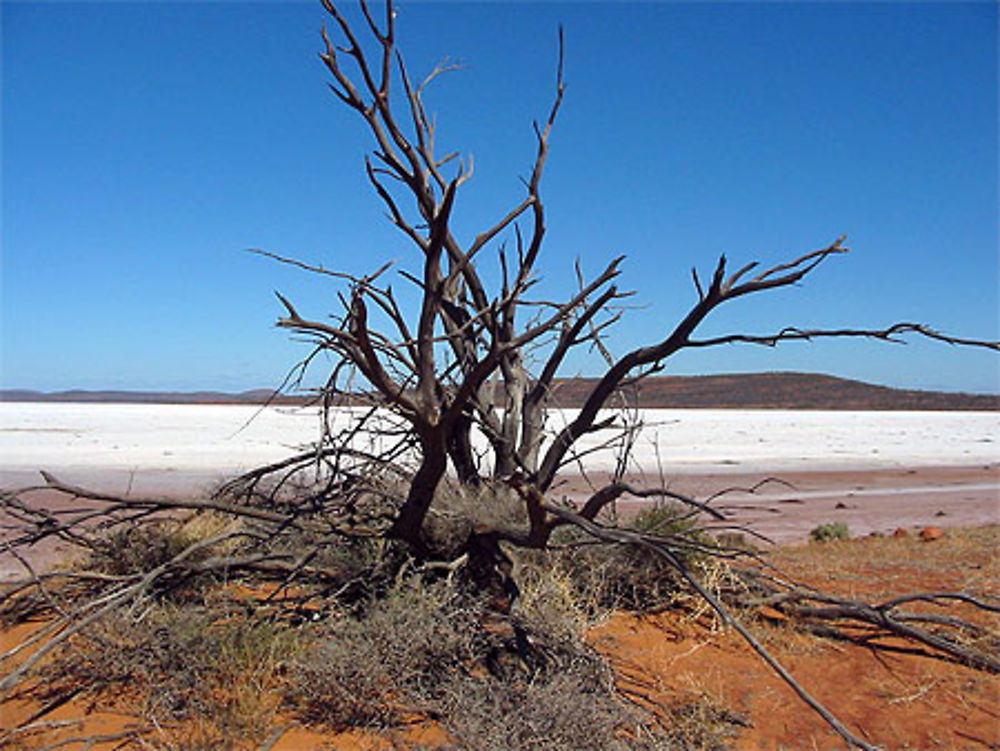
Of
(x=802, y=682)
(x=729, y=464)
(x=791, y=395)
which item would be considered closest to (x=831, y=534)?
(x=802, y=682)

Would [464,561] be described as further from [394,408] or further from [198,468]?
[198,468]

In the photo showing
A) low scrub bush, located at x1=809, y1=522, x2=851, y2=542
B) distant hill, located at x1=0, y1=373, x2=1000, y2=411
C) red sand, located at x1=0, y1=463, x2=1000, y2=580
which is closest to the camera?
low scrub bush, located at x1=809, y1=522, x2=851, y2=542

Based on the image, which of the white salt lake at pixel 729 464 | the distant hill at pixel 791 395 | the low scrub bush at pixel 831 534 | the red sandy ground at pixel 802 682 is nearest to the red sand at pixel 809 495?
the white salt lake at pixel 729 464

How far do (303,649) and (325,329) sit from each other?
1777mm

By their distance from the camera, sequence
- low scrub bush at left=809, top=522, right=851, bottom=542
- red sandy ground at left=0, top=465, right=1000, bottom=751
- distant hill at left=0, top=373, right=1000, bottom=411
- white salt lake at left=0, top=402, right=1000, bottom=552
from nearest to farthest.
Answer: red sandy ground at left=0, top=465, right=1000, bottom=751 < low scrub bush at left=809, top=522, right=851, bottom=542 < white salt lake at left=0, top=402, right=1000, bottom=552 < distant hill at left=0, top=373, right=1000, bottom=411

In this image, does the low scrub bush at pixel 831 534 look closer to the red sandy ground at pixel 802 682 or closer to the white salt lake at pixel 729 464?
the white salt lake at pixel 729 464

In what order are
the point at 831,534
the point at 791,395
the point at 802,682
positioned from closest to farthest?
the point at 802,682
the point at 831,534
the point at 791,395

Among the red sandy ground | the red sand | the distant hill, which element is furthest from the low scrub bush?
the distant hill

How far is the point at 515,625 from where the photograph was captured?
14.8 ft

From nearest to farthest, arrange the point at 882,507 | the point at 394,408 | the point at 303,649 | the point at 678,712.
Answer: the point at 678,712
the point at 303,649
the point at 394,408
the point at 882,507

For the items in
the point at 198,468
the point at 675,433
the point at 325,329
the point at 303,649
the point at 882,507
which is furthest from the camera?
the point at 675,433

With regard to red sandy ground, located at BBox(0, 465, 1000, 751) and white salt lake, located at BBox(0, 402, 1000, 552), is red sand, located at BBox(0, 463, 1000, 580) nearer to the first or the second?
white salt lake, located at BBox(0, 402, 1000, 552)

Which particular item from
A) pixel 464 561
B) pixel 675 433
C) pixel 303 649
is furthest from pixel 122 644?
pixel 675 433

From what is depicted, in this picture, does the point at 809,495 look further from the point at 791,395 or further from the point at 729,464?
the point at 791,395
